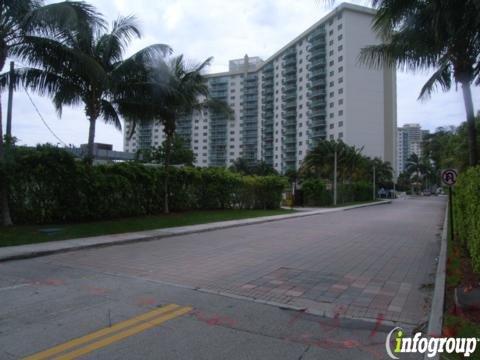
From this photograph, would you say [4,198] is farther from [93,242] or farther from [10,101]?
[10,101]

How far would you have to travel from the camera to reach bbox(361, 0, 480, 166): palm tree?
884 centimetres

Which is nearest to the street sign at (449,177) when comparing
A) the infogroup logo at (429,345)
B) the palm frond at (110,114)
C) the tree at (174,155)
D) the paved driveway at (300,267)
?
the paved driveway at (300,267)

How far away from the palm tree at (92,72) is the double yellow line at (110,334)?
11.0 metres

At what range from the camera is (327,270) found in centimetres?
852

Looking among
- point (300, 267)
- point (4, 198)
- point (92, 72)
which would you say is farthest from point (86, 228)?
point (300, 267)

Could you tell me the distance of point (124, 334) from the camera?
15.2 feet

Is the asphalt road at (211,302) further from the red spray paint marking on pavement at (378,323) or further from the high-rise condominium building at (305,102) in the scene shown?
the high-rise condominium building at (305,102)

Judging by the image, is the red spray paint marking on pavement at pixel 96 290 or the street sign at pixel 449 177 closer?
the red spray paint marking on pavement at pixel 96 290

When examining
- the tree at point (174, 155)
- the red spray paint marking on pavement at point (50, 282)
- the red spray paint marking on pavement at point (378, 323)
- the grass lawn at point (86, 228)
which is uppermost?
the tree at point (174, 155)

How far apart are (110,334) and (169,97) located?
51.3 ft

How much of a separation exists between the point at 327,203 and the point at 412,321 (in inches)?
1356

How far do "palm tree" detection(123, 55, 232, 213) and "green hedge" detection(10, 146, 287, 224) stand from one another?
119 centimetres

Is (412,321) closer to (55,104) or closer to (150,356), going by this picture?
(150,356)

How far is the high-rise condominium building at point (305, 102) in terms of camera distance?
101500 millimetres
